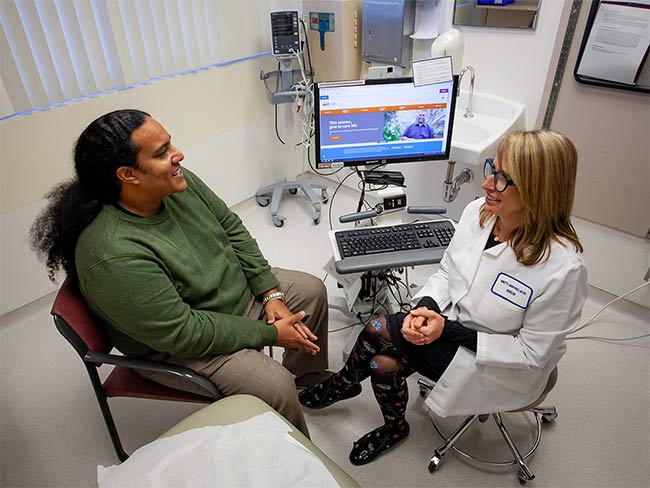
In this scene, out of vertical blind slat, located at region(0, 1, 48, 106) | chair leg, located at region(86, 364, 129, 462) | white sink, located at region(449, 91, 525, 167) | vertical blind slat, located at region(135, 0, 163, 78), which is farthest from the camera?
vertical blind slat, located at region(135, 0, 163, 78)

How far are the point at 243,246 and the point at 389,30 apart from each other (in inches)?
61.7

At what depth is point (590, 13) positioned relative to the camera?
1.78 m

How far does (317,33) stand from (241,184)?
1.12 meters

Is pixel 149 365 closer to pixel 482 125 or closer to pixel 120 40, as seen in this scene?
pixel 120 40

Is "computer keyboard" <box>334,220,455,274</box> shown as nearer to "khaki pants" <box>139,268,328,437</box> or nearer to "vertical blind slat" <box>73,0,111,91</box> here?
"khaki pants" <box>139,268,328,437</box>

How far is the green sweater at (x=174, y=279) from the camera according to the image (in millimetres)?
1125

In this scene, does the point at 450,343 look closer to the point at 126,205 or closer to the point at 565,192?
the point at 565,192

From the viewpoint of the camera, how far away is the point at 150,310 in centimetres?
115

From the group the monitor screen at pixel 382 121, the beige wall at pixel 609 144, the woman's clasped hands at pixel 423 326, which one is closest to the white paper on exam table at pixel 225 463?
the woman's clasped hands at pixel 423 326

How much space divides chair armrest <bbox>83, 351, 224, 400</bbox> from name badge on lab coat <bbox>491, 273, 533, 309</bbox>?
0.85 m

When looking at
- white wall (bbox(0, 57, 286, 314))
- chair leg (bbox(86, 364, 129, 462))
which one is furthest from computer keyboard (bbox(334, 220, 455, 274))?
white wall (bbox(0, 57, 286, 314))

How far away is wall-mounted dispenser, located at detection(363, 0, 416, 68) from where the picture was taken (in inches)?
90.2

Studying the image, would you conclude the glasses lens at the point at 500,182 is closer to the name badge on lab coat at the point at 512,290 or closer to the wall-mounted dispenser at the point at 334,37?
the name badge on lab coat at the point at 512,290

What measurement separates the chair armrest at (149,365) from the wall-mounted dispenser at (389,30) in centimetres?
203
